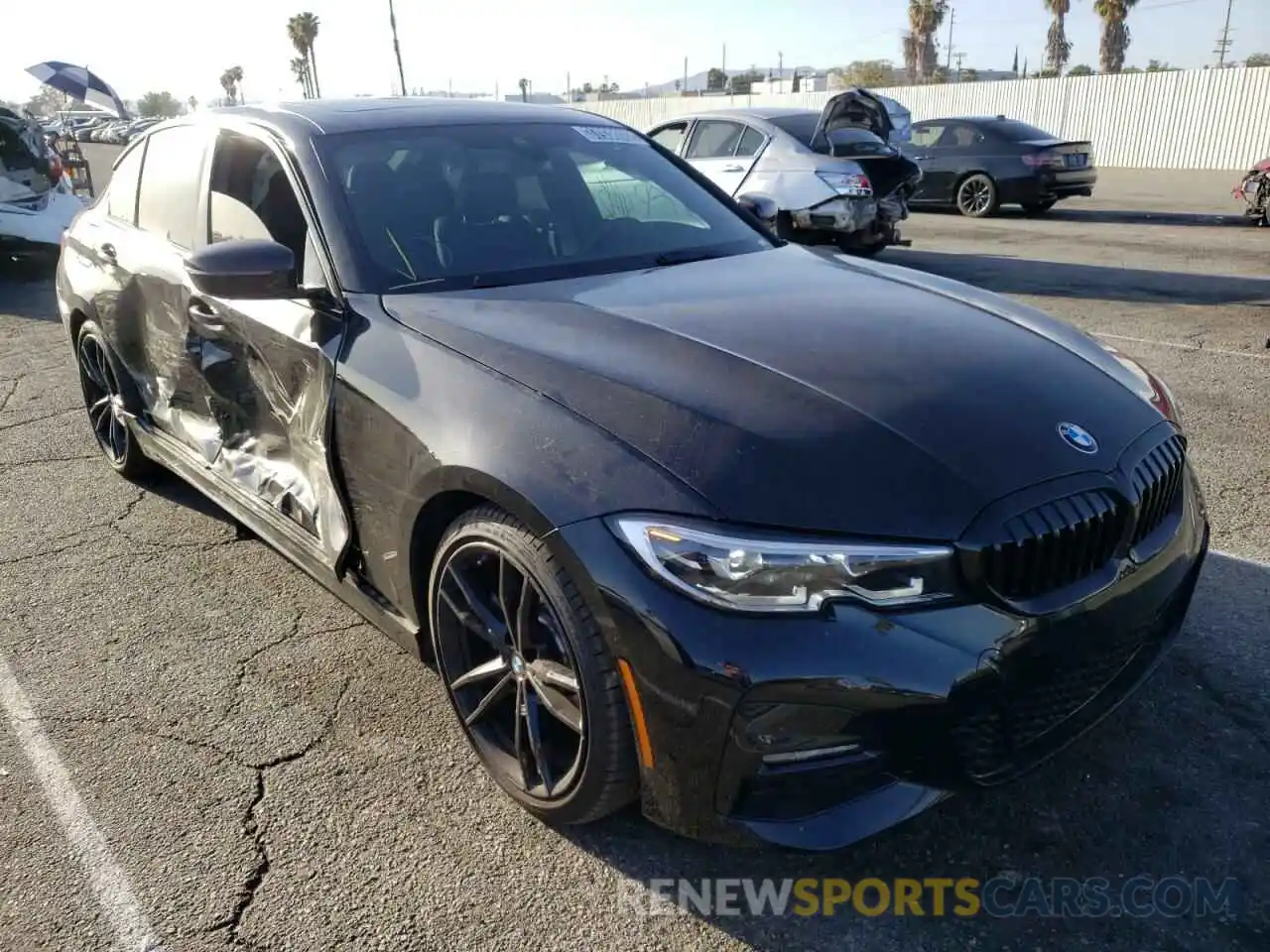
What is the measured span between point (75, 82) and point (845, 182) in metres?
18.0

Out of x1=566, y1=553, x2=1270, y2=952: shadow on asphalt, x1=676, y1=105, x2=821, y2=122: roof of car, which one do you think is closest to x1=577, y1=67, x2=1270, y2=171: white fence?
x1=676, y1=105, x2=821, y2=122: roof of car

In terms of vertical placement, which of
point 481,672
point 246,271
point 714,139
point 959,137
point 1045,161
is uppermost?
point 246,271

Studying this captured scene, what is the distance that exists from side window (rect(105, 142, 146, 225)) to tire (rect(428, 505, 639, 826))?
8.89 feet

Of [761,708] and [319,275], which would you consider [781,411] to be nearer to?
[761,708]

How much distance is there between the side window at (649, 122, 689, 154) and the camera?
10758 mm

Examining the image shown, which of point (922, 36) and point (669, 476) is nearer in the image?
point (669, 476)

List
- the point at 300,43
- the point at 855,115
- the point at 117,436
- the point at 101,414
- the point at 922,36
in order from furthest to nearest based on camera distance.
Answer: the point at 300,43 < the point at 922,36 < the point at 855,115 < the point at 101,414 < the point at 117,436

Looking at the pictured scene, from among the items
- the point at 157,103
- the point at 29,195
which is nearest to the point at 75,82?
the point at 29,195

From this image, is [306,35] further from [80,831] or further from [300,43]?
[80,831]

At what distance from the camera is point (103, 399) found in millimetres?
4926

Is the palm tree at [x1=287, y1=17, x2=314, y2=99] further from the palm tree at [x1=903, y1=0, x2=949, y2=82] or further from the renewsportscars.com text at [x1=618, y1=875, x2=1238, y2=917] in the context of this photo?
the renewsportscars.com text at [x1=618, y1=875, x2=1238, y2=917]

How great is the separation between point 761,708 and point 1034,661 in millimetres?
556

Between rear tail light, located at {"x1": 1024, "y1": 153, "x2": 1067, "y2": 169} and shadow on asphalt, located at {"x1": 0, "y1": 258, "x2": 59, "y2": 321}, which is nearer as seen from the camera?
shadow on asphalt, located at {"x1": 0, "y1": 258, "x2": 59, "y2": 321}

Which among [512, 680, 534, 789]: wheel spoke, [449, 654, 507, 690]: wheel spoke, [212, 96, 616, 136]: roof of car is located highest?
[212, 96, 616, 136]: roof of car
